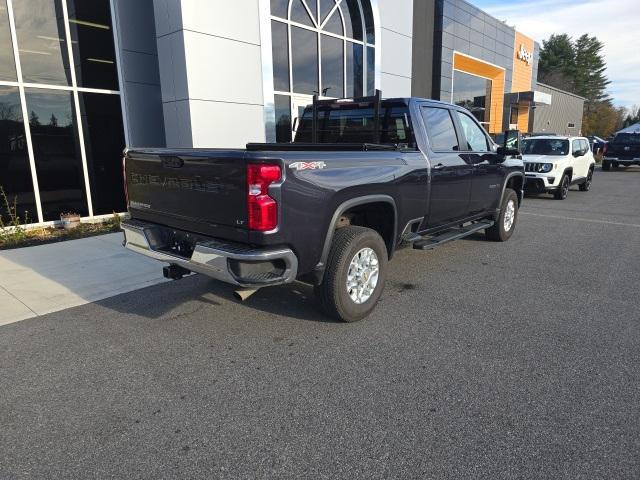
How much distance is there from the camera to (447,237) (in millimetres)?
5289

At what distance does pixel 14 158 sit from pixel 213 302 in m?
5.51

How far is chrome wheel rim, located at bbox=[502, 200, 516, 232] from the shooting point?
7.16 meters

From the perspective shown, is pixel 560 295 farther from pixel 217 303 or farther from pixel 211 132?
pixel 211 132

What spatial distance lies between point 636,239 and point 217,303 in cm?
701

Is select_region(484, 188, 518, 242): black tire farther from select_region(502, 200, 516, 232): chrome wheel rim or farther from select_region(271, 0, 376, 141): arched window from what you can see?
select_region(271, 0, 376, 141): arched window

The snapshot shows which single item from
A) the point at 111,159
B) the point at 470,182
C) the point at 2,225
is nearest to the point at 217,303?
the point at 470,182

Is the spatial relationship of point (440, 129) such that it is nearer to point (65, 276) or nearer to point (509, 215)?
point (509, 215)

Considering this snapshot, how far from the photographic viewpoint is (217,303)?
4582 mm

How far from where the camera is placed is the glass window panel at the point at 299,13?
11.2 meters

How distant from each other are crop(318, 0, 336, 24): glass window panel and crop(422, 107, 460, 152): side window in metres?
8.11

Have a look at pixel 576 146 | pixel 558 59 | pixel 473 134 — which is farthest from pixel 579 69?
pixel 473 134

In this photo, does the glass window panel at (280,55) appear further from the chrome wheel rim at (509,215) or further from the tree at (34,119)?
the chrome wheel rim at (509,215)

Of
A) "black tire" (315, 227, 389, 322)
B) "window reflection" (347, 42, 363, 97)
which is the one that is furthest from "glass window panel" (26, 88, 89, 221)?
"window reflection" (347, 42, 363, 97)

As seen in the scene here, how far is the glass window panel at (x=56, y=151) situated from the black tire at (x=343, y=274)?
6.62 meters
